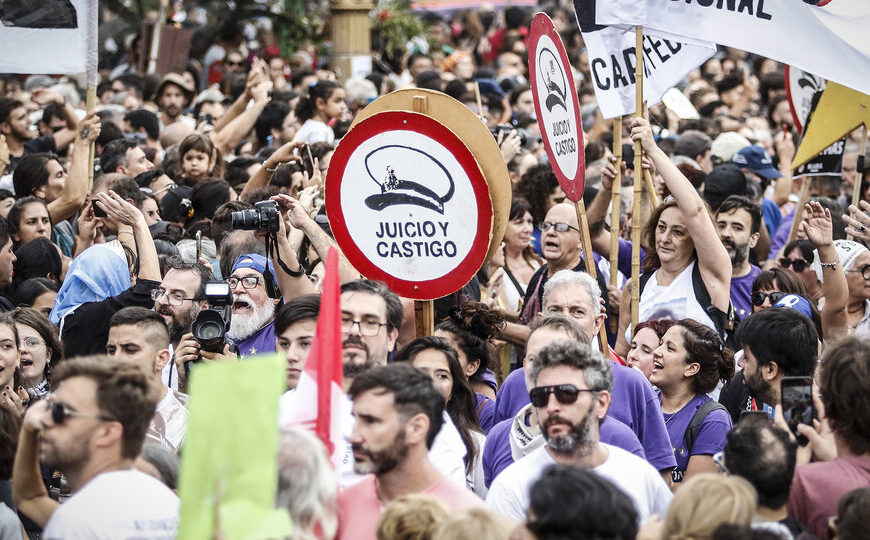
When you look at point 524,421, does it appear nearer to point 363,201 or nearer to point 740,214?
point 363,201

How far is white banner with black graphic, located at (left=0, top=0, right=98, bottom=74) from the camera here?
761 cm

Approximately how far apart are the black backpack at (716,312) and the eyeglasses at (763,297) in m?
0.13

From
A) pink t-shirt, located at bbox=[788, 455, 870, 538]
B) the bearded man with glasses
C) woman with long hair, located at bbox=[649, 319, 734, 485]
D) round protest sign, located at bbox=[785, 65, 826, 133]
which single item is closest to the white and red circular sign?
woman with long hair, located at bbox=[649, 319, 734, 485]

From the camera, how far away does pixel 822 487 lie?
150 inches

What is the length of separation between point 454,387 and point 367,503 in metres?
1.51

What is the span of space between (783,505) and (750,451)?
0.21 meters

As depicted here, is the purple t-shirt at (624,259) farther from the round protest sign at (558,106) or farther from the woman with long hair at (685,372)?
the woman with long hair at (685,372)

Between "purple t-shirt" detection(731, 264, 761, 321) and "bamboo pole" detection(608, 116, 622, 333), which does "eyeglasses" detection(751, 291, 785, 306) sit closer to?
"purple t-shirt" detection(731, 264, 761, 321)

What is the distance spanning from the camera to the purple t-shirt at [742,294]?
21.9 feet

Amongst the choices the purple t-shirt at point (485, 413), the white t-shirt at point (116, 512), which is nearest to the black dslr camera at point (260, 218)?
the purple t-shirt at point (485, 413)

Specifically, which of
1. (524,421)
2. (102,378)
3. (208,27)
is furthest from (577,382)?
(208,27)

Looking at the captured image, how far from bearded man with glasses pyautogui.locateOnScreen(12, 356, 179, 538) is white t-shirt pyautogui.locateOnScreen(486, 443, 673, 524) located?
1145 millimetres

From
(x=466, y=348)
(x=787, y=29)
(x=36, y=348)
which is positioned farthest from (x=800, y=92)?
(x=36, y=348)

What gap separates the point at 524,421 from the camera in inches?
187
